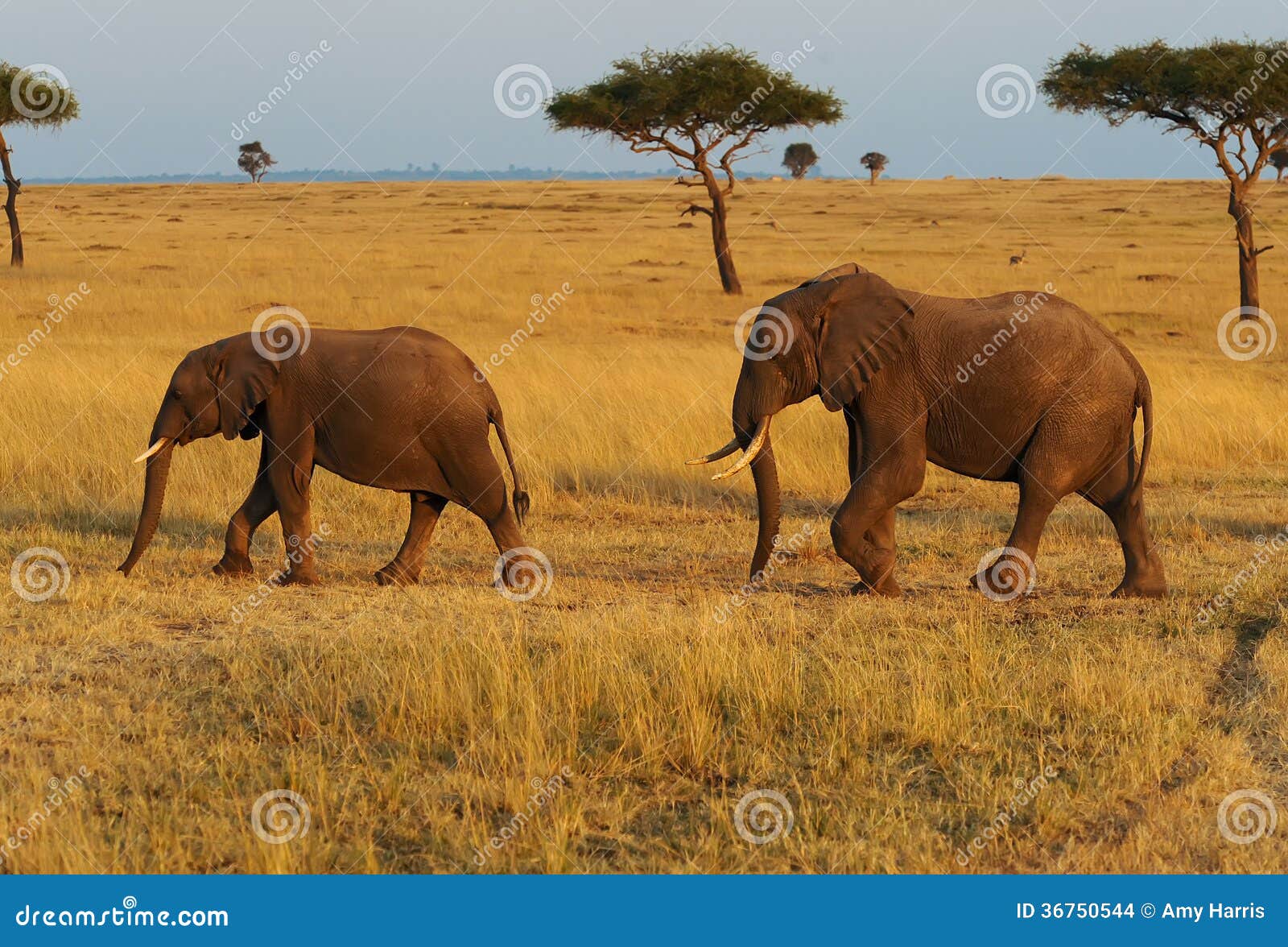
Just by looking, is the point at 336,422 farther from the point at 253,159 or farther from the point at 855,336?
the point at 253,159

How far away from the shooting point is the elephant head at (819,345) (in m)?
7.86

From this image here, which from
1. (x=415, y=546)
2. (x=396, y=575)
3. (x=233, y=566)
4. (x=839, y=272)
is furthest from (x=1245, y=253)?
(x=233, y=566)

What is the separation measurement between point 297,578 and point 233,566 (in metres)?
0.48

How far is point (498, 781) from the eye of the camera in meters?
5.23

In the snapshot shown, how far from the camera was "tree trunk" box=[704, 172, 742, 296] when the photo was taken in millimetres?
28250

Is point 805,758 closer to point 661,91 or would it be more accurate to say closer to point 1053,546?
point 1053,546

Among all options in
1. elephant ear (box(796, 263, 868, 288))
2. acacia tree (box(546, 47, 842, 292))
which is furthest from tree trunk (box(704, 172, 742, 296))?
elephant ear (box(796, 263, 868, 288))

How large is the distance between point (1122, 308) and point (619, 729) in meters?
22.0

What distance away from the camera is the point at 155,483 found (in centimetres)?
859

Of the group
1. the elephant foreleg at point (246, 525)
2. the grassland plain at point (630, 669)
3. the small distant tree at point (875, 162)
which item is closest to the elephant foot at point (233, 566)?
the elephant foreleg at point (246, 525)

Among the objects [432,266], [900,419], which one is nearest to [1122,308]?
[432,266]

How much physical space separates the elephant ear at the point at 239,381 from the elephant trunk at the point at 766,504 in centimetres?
280

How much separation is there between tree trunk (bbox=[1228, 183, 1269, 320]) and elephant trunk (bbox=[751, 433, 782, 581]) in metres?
18.0

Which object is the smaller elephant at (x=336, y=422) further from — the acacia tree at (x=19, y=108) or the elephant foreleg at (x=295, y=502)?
the acacia tree at (x=19, y=108)
